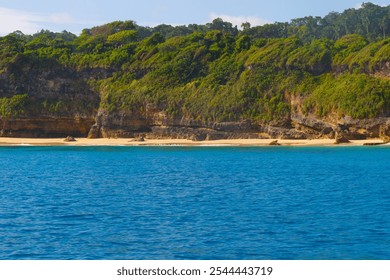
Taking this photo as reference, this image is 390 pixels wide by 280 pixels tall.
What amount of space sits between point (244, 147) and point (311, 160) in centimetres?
2272

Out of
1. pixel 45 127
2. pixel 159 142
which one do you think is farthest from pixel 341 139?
pixel 45 127

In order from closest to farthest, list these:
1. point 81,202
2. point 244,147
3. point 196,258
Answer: point 196,258
point 81,202
point 244,147

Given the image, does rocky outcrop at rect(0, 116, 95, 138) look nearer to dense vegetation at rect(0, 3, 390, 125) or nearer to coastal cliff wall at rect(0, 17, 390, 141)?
coastal cliff wall at rect(0, 17, 390, 141)

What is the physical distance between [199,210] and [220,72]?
72.6 metres

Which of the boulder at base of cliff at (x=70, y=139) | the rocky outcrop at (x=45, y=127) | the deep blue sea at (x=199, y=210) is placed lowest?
the deep blue sea at (x=199, y=210)

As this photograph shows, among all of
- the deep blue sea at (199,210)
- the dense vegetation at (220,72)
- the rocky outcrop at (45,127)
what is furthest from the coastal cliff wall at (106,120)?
the deep blue sea at (199,210)

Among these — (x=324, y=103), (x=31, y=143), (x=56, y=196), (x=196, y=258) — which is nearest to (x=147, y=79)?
(x=31, y=143)

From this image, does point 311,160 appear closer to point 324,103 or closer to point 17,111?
point 324,103

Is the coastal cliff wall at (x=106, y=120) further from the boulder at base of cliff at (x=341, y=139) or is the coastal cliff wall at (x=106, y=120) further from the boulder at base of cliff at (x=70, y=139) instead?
the boulder at base of cliff at (x=70, y=139)

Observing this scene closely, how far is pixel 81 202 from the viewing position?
37469mm

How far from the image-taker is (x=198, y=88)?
10412cm

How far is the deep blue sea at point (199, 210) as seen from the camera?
82.2 ft

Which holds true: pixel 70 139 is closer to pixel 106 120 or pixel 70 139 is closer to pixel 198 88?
pixel 106 120

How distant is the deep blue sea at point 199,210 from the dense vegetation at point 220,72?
101 feet
